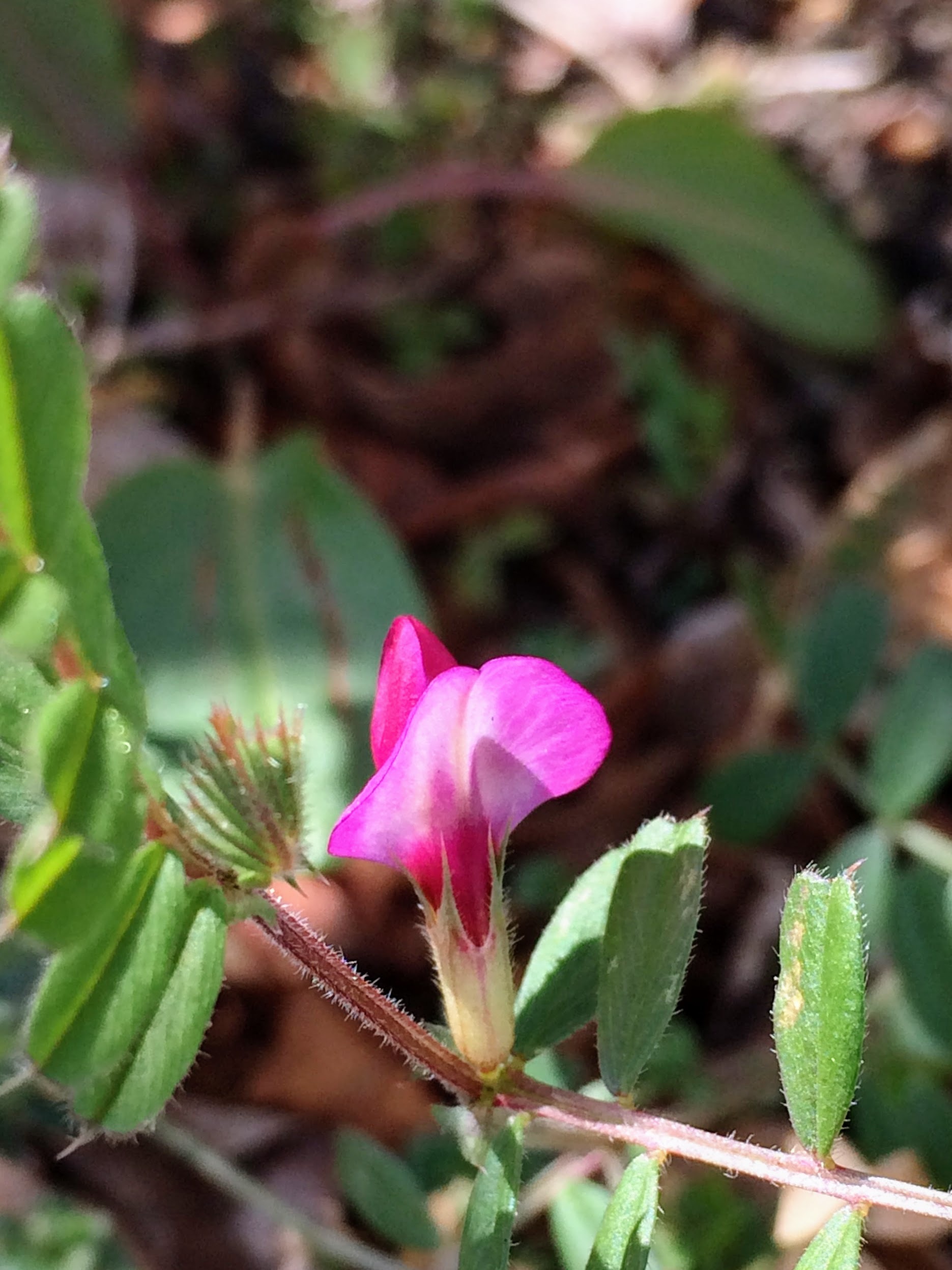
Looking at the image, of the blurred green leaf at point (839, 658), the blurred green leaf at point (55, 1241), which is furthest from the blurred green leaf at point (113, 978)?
the blurred green leaf at point (839, 658)

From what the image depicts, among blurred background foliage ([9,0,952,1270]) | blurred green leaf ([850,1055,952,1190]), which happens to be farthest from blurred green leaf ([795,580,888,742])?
blurred green leaf ([850,1055,952,1190])

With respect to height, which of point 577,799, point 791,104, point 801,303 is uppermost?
point 791,104

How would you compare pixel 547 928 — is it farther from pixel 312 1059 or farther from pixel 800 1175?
pixel 312 1059

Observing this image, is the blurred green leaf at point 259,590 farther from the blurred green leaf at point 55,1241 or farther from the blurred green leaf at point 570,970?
the blurred green leaf at point 570,970

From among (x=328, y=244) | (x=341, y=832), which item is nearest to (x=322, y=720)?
(x=341, y=832)

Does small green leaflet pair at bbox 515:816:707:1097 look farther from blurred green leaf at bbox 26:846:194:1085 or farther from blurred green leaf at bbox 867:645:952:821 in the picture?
blurred green leaf at bbox 867:645:952:821

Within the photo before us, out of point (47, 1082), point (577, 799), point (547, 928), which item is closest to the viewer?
point (47, 1082)

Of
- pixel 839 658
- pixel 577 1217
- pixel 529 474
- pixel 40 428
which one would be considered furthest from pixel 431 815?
pixel 529 474

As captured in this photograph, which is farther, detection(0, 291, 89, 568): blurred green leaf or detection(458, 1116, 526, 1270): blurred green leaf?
detection(458, 1116, 526, 1270): blurred green leaf
